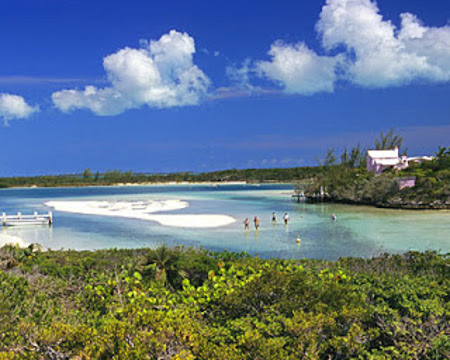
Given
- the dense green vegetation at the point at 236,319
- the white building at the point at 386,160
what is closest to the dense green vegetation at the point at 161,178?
the white building at the point at 386,160

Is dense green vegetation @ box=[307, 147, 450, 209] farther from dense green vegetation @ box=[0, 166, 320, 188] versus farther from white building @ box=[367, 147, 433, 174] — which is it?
dense green vegetation @ box=[0, 166, 320, 188]

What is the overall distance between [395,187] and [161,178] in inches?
5229

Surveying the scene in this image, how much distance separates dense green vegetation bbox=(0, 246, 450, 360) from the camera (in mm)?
4797

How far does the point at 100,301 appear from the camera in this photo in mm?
7355

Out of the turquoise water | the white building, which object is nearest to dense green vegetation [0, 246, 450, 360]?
the turquoise water

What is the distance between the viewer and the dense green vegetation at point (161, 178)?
15900cm

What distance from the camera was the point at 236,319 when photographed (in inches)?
230

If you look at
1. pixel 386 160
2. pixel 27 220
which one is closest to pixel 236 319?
pixel 27 220

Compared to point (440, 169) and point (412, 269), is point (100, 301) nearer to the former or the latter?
point (412, 269)

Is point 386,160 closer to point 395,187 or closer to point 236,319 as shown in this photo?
point 395,187

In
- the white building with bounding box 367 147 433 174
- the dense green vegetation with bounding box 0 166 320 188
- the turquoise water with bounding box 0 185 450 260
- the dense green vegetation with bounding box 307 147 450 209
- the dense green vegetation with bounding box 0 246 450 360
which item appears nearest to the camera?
the dense green vegetation with bounding box 0 246 450 360

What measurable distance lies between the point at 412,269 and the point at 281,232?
19074 millimetres

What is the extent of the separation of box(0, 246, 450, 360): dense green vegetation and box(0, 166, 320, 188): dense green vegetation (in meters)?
145

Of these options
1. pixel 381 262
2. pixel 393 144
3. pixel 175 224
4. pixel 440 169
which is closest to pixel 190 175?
pixel 393 144
